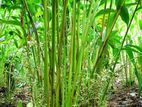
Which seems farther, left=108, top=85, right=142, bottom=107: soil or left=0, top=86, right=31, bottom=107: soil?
left=0, top=86, right=31, bottom=107: soil

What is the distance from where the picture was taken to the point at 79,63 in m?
0.68

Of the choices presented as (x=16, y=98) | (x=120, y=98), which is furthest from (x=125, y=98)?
(x=16, y=98)

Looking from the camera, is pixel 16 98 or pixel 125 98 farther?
pixel 16 98

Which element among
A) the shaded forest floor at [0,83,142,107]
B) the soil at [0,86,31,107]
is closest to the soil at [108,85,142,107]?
the shaded forest floor at [0,83,142,107]

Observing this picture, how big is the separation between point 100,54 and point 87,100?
115 mm

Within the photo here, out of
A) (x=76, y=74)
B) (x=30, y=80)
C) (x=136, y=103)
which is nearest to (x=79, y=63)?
(x=76, y=74)

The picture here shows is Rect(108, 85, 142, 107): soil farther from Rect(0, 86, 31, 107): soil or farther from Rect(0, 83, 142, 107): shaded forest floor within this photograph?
Rect(0, 86, 31, 107): soil

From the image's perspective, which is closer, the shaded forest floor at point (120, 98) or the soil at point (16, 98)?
the shaded forest floor at point (120, 98)

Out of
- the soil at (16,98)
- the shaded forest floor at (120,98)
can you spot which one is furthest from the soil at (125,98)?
the soil at (16,98)

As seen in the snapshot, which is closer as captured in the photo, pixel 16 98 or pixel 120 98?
pixel 120 98

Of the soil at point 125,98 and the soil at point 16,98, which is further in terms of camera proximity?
the soil at point 16,98

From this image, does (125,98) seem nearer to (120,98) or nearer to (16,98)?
(120,98)

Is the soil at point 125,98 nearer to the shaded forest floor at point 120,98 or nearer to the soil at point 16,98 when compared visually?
the shaded forest floor at point 120,98

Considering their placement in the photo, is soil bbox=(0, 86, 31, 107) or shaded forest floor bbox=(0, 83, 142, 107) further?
soil bbox=(0, 86, 31, 107)
